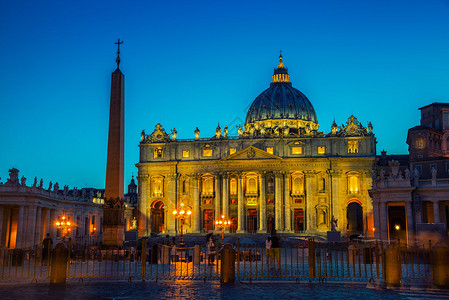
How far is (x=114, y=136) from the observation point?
28625 mm

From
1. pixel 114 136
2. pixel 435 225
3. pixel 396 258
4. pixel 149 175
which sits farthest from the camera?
pixel 149 175

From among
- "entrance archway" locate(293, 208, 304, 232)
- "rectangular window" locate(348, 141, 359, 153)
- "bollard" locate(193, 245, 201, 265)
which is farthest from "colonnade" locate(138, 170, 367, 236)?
"bollard" locate(193, 245, 201, 265)

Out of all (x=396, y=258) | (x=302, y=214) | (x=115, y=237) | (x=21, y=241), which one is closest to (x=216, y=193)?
(x=302, y=214)

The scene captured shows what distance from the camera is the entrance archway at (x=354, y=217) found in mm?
Answer: 77688

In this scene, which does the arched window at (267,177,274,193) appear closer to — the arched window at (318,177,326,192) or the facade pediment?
the facade pediment

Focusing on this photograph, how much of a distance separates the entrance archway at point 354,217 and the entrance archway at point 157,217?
28.8 metres

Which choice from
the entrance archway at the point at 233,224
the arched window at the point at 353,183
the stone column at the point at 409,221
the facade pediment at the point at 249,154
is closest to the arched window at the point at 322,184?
the arched window at the point at 353,183

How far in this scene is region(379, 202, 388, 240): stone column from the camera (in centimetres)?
4031

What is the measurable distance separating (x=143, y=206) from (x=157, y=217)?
4.39 metres

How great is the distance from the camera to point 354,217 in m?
78.4

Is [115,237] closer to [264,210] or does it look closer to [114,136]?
[114,136]

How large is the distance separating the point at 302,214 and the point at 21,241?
4170cm

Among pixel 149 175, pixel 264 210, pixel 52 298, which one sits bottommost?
pixel 52 298

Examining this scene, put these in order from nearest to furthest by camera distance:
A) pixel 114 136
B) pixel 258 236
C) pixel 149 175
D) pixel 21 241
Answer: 1. pixel 114 136
2. pixel 21 241
3. pixel 258 236
4. pixel 149 175
